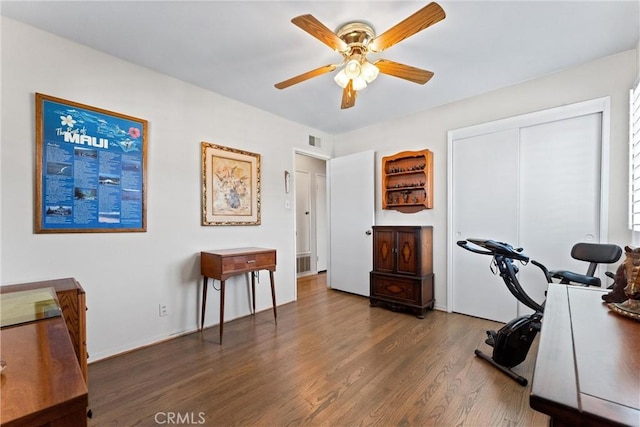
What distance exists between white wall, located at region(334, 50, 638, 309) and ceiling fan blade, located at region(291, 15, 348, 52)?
4.79 ft

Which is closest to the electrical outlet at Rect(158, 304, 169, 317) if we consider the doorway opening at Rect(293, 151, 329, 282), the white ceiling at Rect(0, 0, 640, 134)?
the white ceiling at Rect(0, 0, 640, 134)

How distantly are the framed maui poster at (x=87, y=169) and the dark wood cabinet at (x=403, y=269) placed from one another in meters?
2.70

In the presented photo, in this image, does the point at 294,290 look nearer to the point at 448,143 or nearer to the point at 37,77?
the point at 448,143

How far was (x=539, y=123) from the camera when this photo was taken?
280 cm

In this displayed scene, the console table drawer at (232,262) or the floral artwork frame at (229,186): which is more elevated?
the floral artwork frame at (229,186)

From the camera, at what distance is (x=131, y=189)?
2451 mm

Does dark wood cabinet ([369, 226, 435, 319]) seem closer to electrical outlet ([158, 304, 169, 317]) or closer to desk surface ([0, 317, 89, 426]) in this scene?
electrical outlet ([158, 304, 169, 317])

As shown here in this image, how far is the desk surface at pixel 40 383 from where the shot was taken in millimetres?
547

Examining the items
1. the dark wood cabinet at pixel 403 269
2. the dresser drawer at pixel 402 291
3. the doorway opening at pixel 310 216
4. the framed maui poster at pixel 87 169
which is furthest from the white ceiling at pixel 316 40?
the doorway opening at pixel 310 216

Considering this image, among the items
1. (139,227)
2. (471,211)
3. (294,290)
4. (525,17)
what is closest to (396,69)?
(525,17)

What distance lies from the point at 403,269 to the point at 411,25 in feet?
8.53

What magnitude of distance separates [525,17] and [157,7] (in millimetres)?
2494

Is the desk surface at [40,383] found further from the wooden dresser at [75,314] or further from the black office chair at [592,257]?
the black office chair at [592,257]

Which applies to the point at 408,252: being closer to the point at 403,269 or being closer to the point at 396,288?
the point at 403,269
